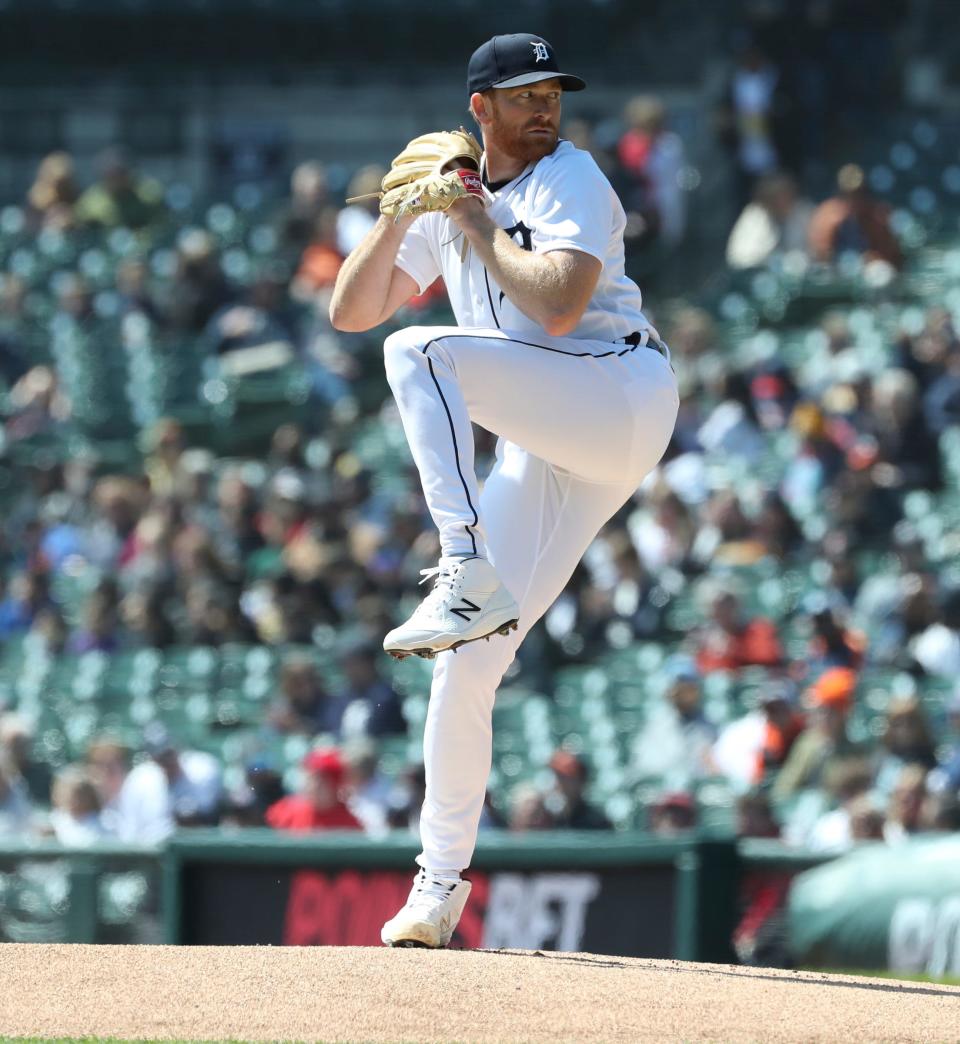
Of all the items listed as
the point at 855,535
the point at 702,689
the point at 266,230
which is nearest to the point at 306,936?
the point at 702,689

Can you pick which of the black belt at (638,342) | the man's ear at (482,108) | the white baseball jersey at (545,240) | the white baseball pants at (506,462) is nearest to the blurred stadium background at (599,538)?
the white baseball pants at (506,462)

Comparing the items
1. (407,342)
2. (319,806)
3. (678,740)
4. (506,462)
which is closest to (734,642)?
(678,740)

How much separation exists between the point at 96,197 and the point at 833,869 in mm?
10616

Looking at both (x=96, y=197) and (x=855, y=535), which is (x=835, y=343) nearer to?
(x=855, y=535)

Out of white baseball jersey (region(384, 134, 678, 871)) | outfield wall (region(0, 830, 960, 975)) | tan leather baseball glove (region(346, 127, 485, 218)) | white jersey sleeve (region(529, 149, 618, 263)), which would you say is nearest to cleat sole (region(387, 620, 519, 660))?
white baseball jersey (region(384, 134, 678, 871))

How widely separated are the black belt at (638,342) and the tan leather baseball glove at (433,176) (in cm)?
49

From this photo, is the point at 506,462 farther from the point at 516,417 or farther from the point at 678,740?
the point at 678,740

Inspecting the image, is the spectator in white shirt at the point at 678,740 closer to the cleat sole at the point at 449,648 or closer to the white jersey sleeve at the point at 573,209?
the cleat sole at the point at 449,648

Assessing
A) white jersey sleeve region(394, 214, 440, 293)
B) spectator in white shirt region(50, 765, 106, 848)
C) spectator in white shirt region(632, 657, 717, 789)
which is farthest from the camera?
spectator in white shirt region(632, 657, 717, 789)

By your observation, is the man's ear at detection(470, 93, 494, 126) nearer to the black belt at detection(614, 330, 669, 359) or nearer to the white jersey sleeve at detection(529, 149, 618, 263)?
the white jersey sleeve at detection(529, 149, 618, 263)

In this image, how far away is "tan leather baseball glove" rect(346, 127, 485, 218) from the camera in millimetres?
4953

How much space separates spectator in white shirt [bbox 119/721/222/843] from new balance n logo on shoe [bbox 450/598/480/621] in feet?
17.9

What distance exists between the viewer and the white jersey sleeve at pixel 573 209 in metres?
4.90

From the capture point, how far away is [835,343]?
40.6 ft
